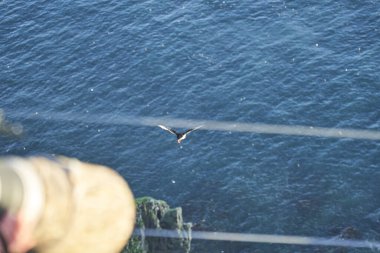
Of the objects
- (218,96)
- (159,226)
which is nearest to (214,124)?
(218,96)

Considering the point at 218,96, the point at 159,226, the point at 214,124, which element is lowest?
the point at 214,124

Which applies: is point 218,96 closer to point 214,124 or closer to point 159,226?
point 214,124

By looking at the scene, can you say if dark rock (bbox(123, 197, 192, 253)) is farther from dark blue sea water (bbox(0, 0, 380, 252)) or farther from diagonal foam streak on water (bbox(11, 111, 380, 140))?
diagonal foam streak on water (bbox(11, 111, 380, 140))

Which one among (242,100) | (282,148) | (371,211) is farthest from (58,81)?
(371,211)

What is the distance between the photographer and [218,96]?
223ft

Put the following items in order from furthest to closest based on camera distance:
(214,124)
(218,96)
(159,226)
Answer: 1. (218,96)
2. (214,124)
3. (159,226)

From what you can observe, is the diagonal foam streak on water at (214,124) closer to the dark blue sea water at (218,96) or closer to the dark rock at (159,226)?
the dark blue sea water at (218,96)

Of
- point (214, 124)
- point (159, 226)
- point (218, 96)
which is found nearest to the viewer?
point (159, 226)

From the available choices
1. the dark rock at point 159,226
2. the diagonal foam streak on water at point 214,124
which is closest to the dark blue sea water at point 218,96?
the diagonal foam streak on water at point 214,124

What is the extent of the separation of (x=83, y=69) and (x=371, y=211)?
42737 millimetres

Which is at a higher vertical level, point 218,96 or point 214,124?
point 218,96

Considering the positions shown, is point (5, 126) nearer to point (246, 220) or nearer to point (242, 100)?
point (242, 100)

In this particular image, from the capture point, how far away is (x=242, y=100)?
220 feet

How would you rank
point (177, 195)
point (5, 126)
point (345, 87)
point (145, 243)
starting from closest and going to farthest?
point (145, 243)
point (177, 195)
point (345, 87)
point (5, 126)
